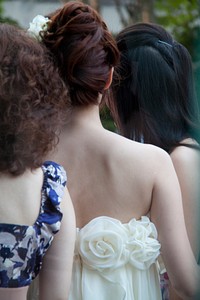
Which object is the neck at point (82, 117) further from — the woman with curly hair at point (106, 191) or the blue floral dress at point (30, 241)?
the blue floral dress at point (30, 241)

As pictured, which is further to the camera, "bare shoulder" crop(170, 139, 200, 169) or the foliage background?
the foliage background

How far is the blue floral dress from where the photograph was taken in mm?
1889

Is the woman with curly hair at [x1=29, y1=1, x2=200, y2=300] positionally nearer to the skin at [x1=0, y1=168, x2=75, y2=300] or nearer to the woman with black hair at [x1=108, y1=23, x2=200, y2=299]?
the skin at [x1=0, y1=168, x2=75, y2=300]

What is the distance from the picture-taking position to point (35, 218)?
1.93 metres

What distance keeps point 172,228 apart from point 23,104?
0.64m

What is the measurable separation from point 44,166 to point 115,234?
333 mm

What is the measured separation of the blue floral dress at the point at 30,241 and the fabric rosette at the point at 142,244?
33 centimetres

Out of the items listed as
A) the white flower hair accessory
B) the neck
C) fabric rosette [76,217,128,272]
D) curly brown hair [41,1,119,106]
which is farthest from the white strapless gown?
the white flower hair accessory

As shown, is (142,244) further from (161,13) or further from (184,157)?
(161,13)

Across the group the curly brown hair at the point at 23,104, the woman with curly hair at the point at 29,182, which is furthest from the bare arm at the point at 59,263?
the curly brown hair at the point at 23,104

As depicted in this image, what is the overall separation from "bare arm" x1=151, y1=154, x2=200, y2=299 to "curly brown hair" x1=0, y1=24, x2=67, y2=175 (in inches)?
16.3

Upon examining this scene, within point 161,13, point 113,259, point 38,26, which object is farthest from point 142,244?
point 161,13

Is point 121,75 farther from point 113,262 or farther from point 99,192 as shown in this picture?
point 113,262

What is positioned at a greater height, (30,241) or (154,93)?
(154,93)
